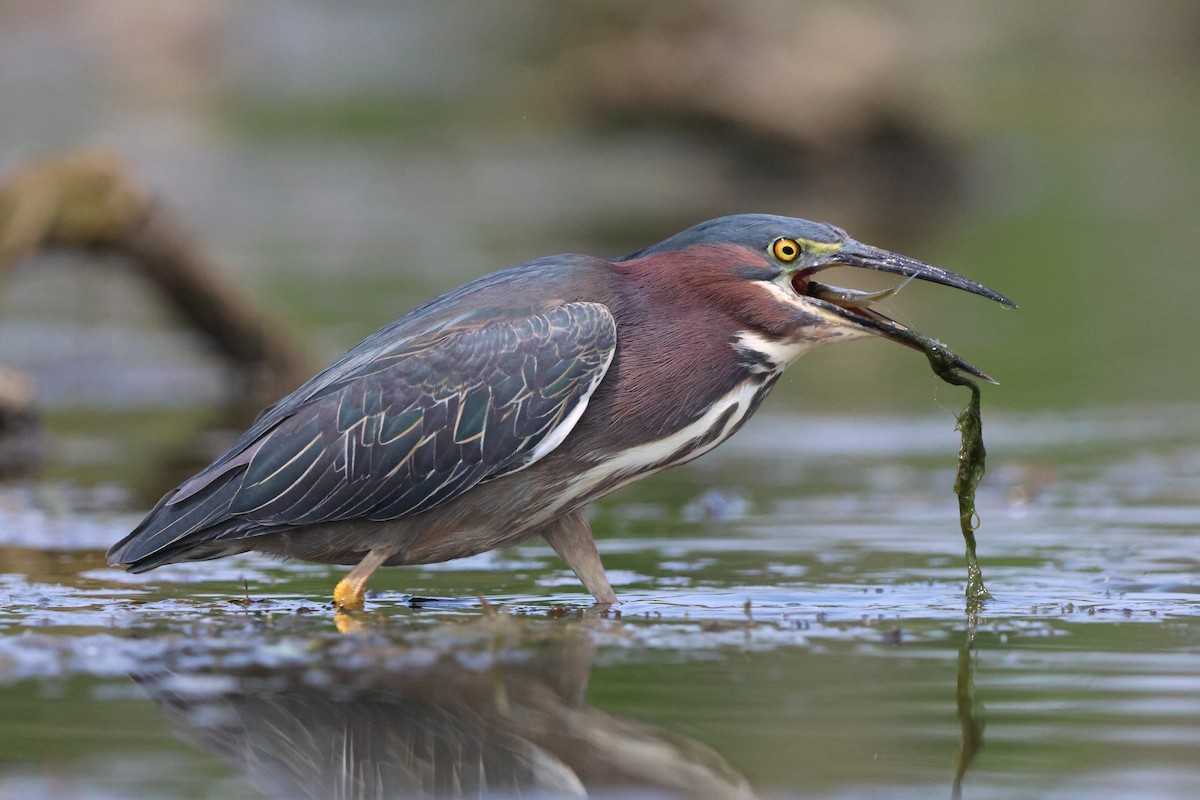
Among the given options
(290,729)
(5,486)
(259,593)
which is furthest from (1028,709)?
(5,486)

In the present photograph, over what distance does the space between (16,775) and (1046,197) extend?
21618 mm

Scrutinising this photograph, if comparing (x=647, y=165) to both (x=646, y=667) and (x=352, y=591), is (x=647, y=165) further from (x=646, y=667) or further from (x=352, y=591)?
(x=646, y=667)

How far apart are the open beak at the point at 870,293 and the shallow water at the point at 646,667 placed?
858 millimetres

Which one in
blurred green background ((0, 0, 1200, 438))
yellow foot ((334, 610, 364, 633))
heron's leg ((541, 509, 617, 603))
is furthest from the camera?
blurred green background ((0, 0, 1200, 438))

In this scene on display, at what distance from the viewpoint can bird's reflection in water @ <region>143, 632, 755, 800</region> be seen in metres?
4.43

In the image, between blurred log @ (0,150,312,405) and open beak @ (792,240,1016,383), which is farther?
blurred log @ (0,150,312,405)

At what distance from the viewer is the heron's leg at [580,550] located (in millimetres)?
6535

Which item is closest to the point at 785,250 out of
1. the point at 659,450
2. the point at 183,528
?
the point at 659,450

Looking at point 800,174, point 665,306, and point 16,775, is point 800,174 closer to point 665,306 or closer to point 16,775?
point 665,306

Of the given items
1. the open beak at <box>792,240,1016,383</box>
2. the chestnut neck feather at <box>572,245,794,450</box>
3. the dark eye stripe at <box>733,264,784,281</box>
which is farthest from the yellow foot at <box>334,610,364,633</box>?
the open beak at <box>792,240,1016,383</box>

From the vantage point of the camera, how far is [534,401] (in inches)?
246

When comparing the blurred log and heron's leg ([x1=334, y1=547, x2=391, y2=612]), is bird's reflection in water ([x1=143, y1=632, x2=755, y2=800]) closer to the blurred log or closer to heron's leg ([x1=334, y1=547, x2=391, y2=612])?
heron's leg ([x1=334, y1=547, x2=391, y2=612])

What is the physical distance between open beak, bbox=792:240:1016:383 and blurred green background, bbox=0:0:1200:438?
5297mm

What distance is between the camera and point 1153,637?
5.84m
